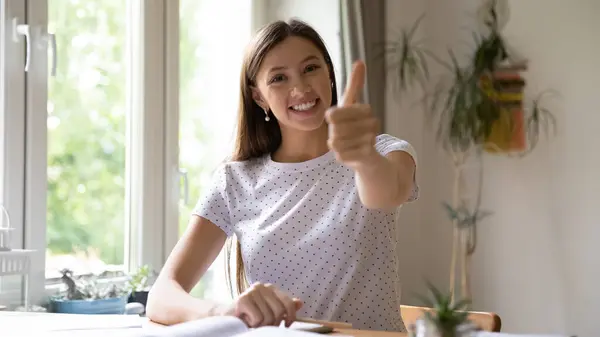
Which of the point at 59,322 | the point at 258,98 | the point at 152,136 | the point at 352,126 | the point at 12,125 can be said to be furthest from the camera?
the point at 152,136

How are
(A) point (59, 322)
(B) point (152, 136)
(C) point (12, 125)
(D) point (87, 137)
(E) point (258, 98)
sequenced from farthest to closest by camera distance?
1. (B) point (152, 136)
2. (D) point (87, 137)
3. (C) point (12, 125)
4. (E) point (258, 98)
5. (A) point (59, 322)

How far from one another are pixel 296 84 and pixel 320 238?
12.4 inches

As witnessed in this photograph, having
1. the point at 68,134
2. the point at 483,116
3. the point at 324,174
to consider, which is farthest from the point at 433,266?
the point at 324,174

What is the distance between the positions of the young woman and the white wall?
1.90 m

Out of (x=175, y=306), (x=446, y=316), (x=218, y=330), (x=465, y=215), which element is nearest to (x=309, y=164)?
(x=175, y=306)

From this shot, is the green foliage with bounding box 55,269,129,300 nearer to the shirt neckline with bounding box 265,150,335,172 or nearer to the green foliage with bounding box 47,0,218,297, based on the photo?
the green foliage with bounding box 47,0,218,297

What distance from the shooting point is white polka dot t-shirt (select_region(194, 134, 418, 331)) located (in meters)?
1.57

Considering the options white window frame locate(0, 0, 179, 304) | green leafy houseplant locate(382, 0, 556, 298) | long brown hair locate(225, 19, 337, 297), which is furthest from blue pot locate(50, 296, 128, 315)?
green leafy houseplant locate(382, 0, 556, 298)

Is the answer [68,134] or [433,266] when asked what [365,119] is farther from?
[433,266]

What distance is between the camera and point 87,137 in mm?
2562

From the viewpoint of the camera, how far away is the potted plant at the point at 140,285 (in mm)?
2510

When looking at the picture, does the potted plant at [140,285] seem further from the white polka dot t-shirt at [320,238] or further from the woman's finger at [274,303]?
the woman's finger at [274,303]

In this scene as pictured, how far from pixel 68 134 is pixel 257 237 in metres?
1.06

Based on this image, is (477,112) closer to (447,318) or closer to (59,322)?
(59,322)
